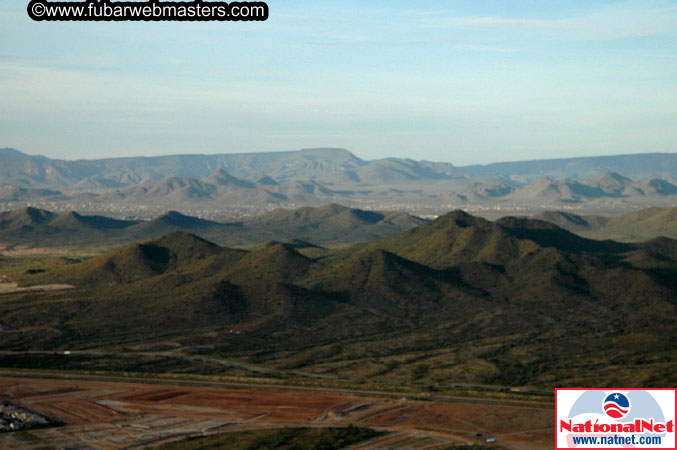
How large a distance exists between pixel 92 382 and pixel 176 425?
22.7m

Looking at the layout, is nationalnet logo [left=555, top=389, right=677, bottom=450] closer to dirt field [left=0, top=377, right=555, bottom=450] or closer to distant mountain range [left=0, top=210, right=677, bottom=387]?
dirt field [left=0, top=377, right=555, bottom=450]

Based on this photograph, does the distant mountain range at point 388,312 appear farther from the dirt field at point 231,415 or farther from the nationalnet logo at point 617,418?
the nationalnet logo at point 617,418

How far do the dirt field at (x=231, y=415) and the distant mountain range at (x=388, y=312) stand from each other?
57.9 feet

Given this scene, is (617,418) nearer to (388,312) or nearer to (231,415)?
(231,415)

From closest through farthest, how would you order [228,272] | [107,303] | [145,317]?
[145,317] < [107,303] < [228,272]

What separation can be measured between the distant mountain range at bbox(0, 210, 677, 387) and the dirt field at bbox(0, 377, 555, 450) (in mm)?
17655

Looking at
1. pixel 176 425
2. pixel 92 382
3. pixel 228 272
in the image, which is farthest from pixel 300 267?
pixel 176 425

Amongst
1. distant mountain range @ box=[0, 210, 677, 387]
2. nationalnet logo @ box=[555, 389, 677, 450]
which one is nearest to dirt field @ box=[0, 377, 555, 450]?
nationalnet logo @ box=[555, 389, 677, 450]

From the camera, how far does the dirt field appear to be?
78.4 meters

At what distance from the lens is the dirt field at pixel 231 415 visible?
257ft

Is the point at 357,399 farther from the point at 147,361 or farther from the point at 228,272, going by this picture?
the point at 228,272

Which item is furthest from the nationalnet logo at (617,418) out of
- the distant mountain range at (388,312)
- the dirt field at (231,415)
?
the distant mountain range at (388,312)

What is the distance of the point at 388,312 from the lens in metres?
153

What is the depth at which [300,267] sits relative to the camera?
7215 inches
